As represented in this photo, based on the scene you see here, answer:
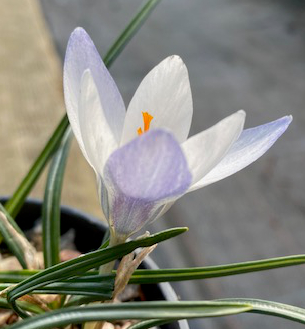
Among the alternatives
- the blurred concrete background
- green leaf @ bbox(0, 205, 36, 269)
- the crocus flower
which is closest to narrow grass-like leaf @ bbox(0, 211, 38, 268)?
green leaf @ bbox(0, 205, 36, 269)

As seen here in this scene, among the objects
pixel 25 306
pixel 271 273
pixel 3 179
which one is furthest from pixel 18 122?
pixel 25 306

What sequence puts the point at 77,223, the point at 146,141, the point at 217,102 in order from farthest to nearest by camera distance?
the point at 217,102, the point at 77,223, the point at 146,141

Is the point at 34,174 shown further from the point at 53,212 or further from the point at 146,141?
the point at 146,141

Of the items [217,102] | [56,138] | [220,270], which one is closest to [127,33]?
[56,138]

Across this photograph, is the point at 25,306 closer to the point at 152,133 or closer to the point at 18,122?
the point at 152,133

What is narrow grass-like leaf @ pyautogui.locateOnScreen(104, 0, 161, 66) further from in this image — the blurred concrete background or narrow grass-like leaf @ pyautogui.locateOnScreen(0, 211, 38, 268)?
the blurred concrete background
